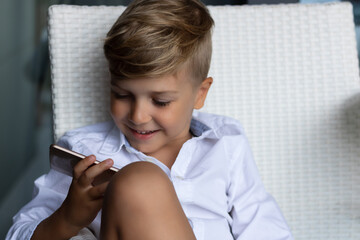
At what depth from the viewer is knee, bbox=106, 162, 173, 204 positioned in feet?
2.23

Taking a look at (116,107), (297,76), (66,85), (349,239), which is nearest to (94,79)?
(66,85)

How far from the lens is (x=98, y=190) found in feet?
2.67

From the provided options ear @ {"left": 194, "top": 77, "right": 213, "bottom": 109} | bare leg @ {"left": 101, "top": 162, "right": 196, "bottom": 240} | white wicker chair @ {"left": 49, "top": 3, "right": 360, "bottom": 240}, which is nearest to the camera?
bare leg @ {"left": 101, "top": 162, "right": 196, "bottom": 240}

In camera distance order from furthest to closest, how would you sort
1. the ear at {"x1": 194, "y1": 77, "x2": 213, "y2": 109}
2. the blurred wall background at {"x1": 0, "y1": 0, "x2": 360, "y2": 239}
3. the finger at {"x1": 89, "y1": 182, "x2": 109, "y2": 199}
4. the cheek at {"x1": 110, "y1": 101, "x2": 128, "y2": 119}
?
the blurred wall background at {"x1": 0, "y1": 0, "x2": 360, "y2": 239} < the ear at {"x1": 194, "y1": 77, "x2": 213, "y2": 109} < the cheek at {"x1": 110, "y1": 101, "x2": 128, "y2": 119} < the finger at {"x1": 89, "y1": 182, "x2": 109, "y2": 199}

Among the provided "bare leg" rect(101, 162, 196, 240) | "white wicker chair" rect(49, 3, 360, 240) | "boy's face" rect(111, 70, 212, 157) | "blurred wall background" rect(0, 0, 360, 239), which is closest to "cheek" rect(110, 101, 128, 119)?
"boy's face" rect(111, 70, 212, 157)

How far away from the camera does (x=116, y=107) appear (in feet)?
3.04

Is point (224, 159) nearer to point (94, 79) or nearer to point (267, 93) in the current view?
point (267, 93)

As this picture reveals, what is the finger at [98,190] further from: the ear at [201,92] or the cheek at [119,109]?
the ear at [201,92]

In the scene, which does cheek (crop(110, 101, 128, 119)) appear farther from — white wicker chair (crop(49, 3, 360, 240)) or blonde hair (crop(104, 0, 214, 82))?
white wicker chair (crop(49, 3, 360, 240))

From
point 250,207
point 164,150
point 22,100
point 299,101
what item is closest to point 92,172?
point 164,150

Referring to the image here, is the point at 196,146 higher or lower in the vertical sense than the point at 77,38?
lower

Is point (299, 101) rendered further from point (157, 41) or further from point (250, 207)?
point (157, 41)

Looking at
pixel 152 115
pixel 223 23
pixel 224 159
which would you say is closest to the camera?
pixel 152 115

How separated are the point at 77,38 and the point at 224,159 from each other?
462 millimetres
